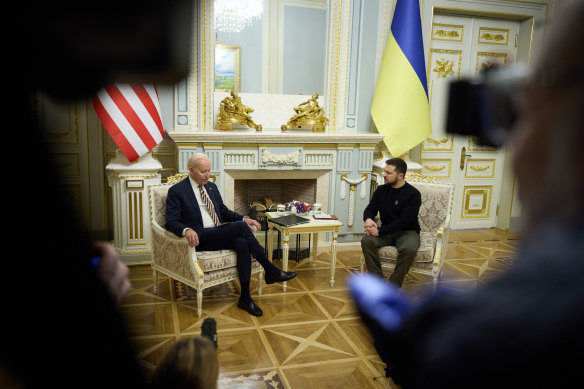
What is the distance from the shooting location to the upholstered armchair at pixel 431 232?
3.40 m

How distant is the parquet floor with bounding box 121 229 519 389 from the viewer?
7.85 feet

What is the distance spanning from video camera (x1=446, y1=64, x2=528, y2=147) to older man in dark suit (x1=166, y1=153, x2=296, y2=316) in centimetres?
294

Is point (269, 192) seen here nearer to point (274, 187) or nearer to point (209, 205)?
point (274, 187)

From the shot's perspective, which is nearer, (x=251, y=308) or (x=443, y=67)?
(x=251, y=308)

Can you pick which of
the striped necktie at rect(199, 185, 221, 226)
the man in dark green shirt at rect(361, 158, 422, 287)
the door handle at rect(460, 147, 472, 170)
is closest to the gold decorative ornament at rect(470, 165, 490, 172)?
the door handle at rect(460, 147, 472, 170)

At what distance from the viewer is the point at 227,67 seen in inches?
179

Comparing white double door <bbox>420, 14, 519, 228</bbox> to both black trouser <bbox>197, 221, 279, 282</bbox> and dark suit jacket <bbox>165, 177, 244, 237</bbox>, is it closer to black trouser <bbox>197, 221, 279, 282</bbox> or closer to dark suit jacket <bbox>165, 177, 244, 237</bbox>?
black trouser <bbox>197, 221, 279, 282</bbox>

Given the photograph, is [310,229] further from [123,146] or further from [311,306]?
[123,146]

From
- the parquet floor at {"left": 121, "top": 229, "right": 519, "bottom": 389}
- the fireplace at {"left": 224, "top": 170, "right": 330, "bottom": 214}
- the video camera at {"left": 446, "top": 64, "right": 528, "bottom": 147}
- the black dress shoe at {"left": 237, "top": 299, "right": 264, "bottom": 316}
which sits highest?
the video camera at {"left": 446, "top": 64, "right": 528, "bottom": 147}

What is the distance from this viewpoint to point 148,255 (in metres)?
4.03

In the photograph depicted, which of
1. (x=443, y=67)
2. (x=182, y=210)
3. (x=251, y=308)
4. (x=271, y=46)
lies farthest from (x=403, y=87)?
(x=251, y=308)

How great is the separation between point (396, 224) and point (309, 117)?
157cm

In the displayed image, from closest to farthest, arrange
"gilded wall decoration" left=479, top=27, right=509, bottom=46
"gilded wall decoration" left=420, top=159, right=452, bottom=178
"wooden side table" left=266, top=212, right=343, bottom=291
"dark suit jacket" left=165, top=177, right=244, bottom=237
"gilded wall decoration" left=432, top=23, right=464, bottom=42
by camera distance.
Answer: "dark suit jacket" left=165, top=177, right=244, bottom=237 < "wooden side table" left=266, top=212, right=343, bottom=291 < "gilded wall decoration" left=432, top=23, right=464, bottom=42 < "gilded wall decoration" left=479, top=27, right=509, bottom=46 < "gilded wall decoration" left=420, top=159, right=452, bottom=178

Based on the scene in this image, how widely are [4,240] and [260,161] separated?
412 centimetres
